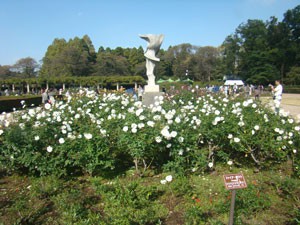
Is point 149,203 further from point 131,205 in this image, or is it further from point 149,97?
point 149,97

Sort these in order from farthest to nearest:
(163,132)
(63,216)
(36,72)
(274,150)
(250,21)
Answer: (36,72), (250,21), (274,150), (163,132), (63,216)

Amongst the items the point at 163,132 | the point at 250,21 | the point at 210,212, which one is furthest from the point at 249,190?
the point at 250,21

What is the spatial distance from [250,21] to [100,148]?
5847cm

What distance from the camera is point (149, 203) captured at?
3320mm

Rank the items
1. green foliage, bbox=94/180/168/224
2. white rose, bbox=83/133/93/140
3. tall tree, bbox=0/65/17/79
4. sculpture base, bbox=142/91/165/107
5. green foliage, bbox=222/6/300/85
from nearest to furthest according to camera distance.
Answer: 1. green foliage, bbox=94/180/168/224
2. white rose, bbox=83/133/93/140
3. sculpture base, bbox=142/91/165/107
4. green foliage, bbox=222/6/300/85
5. tall tree, bbox=0/65/17/79

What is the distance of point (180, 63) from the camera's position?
6312 centimetres

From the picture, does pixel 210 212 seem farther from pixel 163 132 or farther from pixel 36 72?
pixel 36 72

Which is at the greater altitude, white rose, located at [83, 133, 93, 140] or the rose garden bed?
white rose, located at [83, 133, 93, 140]

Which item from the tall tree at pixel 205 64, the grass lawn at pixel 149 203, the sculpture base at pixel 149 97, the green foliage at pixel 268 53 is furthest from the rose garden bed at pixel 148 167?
the tall tree at pixel 205 64

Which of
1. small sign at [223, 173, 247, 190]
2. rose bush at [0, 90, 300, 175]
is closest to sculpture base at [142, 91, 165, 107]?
rose bush at [0, 90, 300, 175]

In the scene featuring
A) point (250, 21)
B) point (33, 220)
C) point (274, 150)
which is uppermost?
point (250, 21)

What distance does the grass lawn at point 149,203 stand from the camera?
9.48 ft

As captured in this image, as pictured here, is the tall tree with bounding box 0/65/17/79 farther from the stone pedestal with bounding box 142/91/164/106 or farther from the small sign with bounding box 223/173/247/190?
the small sign with bounding box 223/173/247/190

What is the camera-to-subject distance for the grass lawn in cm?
289
